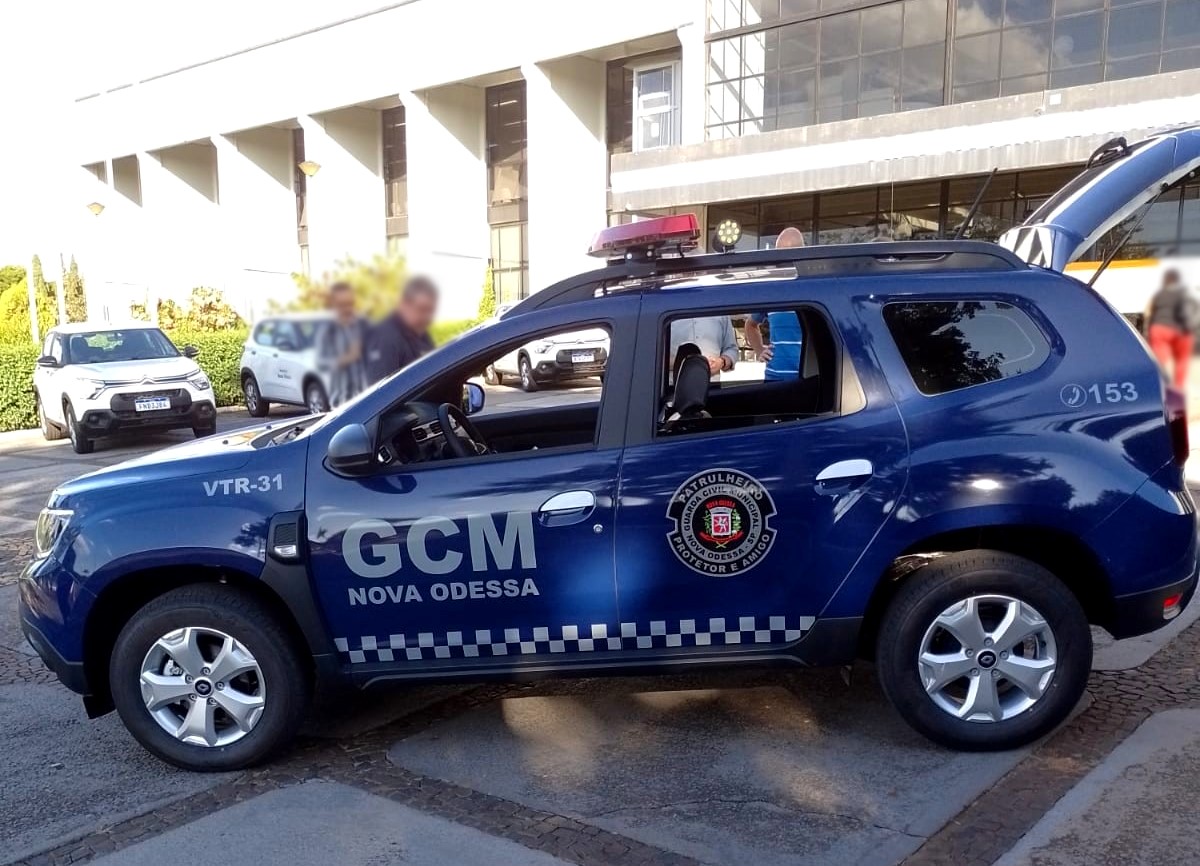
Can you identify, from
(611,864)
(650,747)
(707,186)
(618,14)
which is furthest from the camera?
(618,14)

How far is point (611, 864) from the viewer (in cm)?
288

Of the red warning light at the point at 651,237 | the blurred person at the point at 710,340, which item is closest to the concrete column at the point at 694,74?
the blurred person at the point at 710,340

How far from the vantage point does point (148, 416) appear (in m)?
12.5

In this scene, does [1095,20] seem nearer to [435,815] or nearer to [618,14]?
[618,14]

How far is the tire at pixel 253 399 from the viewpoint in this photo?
1494 centimetres

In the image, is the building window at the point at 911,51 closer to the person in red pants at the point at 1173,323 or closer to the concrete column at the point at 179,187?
the person in red pants at the point at 1173,323

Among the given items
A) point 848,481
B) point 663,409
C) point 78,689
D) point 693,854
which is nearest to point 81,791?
point 78,689

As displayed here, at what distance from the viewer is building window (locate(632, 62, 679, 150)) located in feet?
88.2

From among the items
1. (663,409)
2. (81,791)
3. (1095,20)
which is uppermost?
(1095,20)

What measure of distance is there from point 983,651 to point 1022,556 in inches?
15.3

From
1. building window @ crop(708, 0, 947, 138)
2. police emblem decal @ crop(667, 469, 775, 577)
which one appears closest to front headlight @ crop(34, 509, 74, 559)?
police emblem decal @ crop(667, 469, 775, 577)

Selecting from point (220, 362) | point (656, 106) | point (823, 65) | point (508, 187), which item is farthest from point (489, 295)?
point (220, 362)

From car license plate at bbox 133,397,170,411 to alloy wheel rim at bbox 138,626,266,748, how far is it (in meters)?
9.90

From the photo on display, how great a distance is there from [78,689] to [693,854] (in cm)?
236
